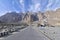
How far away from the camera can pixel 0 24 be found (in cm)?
12506
